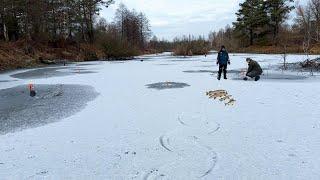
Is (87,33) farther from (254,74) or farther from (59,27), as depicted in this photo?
(254,74)

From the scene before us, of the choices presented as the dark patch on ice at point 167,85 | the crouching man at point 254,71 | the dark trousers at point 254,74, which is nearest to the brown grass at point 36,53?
the dark patch on ice at point 167,85

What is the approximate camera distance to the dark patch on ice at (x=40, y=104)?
10.2 m

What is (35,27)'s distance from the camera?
158 feet

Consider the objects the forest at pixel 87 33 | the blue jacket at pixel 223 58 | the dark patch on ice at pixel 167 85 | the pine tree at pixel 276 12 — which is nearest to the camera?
the dark patch on ice at pixel 167 85

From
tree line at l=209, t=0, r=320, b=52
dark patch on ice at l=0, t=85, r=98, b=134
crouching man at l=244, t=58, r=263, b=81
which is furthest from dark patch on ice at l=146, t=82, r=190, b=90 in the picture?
tree line at l=209, t=0, r=320, b=52

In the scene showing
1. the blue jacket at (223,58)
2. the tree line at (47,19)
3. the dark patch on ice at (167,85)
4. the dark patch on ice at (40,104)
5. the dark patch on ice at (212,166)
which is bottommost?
the dark patch on ice at (212,166)

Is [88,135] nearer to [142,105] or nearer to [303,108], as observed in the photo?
[142,105]

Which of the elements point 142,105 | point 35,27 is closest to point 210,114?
point 142,105

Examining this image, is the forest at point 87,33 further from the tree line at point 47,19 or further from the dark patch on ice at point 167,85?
the dark patch on ice at point 167,85

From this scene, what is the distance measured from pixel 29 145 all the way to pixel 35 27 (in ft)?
142

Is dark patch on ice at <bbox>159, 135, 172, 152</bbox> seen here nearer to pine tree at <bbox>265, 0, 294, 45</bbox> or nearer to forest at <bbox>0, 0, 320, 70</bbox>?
forest at <bbox>0, 0, 320, 70</bbox>

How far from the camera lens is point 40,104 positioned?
1324 cm

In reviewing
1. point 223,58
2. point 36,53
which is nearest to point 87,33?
point 36,53

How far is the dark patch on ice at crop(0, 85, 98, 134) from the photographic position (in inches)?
402
